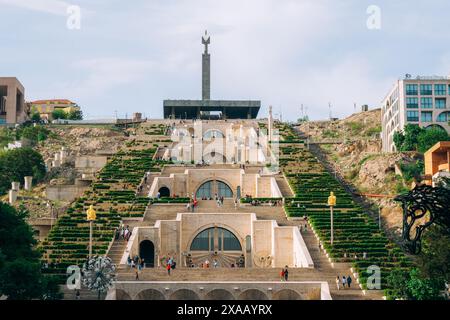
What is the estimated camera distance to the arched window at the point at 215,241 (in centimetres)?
5872

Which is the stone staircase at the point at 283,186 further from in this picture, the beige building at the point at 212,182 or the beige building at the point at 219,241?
the beige building at the point at 219,241

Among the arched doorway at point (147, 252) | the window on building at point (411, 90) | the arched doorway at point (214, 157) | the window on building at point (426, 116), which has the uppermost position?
the window on building at point (411, 90)

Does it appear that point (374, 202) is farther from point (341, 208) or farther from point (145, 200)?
point (145, 200)

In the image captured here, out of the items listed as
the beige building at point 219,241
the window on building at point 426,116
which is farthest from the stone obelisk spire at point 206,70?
the beige building at point 219,241

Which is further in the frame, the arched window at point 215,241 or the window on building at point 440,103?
the window on building at point 440,103

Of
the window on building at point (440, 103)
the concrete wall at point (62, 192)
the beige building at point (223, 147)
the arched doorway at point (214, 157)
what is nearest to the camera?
the concrete wall at point (62, 192)

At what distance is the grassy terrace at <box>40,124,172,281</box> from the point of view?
49875mm

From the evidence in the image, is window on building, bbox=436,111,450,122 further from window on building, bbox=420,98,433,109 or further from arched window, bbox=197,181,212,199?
arched window, bbox=197,181,212,199

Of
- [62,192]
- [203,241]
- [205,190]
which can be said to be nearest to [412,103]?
[205,190]

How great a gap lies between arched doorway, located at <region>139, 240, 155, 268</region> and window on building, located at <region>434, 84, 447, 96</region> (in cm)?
5289

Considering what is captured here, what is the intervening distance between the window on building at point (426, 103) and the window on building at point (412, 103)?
64 centimetres

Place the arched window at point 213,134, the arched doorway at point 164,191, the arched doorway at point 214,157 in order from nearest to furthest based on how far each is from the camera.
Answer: the arched doorway at point 164,191, the arched doorway at point 214,157, the arched window at point 213,134

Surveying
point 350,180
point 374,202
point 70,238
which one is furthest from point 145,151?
point 70,238
